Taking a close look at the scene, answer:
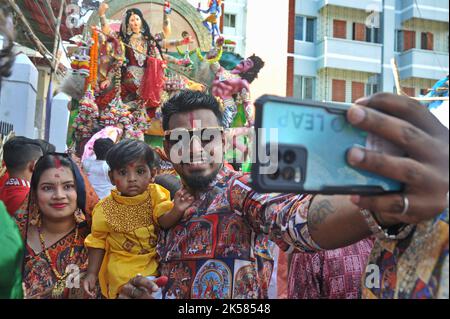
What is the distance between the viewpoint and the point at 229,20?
749 centimetres

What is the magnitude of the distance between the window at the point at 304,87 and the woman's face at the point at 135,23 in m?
2.13

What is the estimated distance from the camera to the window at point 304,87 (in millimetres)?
3936

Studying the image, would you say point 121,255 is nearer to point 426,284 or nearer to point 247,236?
point 247,236

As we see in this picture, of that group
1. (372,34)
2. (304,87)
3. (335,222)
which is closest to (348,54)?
(372,34)

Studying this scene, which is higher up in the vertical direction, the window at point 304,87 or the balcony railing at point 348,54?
the balcony railing at point 348,54

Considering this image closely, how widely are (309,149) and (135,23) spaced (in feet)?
17.2

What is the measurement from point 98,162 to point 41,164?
43.3 inches

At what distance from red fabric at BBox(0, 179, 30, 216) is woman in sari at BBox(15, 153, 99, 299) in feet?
0.82

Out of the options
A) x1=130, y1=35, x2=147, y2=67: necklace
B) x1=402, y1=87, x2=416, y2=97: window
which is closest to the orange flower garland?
x1=130, y1=35, x2=147, y2=67: necklace

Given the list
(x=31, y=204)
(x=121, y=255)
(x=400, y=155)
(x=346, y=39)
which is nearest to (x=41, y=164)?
(x=31, y=204)

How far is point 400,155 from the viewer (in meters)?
0.66

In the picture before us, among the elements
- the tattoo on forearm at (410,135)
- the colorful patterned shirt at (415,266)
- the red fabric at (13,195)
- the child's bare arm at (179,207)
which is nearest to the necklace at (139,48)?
the red fabric at (13,195)

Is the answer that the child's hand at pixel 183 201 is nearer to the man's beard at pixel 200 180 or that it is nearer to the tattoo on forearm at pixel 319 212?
the man's beard at pixel 200 180

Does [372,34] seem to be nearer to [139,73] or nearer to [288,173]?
[139,73]
